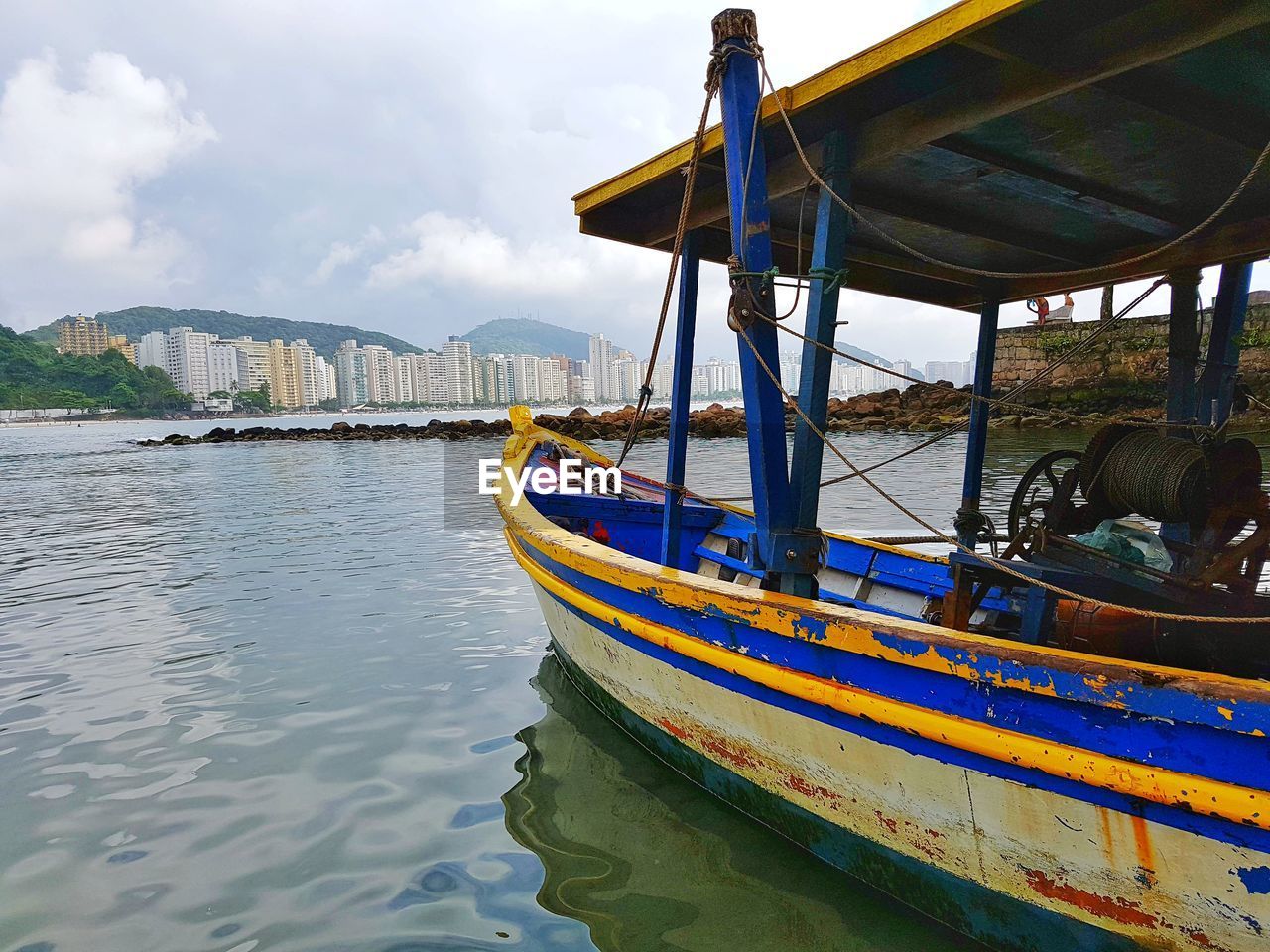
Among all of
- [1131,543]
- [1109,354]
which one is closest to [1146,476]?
[1131,543]

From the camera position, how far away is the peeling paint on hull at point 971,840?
6.33ft

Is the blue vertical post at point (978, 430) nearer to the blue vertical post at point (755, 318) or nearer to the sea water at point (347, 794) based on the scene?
the blue vertical post at point (755, 318)

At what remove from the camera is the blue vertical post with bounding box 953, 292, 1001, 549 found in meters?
5.07

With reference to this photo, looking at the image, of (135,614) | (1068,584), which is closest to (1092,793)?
(1068,584)

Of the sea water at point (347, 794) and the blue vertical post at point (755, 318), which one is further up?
the blue vertical post at point (755, 318)

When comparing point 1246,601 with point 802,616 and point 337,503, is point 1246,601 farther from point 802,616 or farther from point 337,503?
point 337,503

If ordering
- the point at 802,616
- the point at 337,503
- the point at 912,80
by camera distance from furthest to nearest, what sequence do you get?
the point at 337,503
the point at 912,80
the point at 802,616

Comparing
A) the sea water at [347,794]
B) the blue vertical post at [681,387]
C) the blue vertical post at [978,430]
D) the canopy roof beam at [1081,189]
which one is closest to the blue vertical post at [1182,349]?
the canopy roof beam at [1081,189]

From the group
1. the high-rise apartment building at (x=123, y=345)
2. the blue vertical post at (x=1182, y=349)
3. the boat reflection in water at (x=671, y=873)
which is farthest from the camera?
the high-rise apartment building at (x=123, y=345)

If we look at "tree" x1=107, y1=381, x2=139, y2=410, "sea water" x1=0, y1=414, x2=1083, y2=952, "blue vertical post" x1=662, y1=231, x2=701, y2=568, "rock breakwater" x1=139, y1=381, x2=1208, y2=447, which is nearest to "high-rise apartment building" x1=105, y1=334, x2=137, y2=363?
"tree" x1=107, y1=381, x2=139, y2=410

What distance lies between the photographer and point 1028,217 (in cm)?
424

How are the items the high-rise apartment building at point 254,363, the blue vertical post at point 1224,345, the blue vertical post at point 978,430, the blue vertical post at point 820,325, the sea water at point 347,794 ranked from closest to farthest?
the sea water at point 347,794
the blue vertical post at point 820,325
the blue vertical post at point 1224,345
the blue vertical post at point 978,430
the high-rise apartment building at point 254,363

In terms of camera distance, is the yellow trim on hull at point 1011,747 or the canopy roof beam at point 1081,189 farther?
the canopy roof beam at point 1081,189

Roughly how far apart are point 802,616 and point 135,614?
7.26 metres
